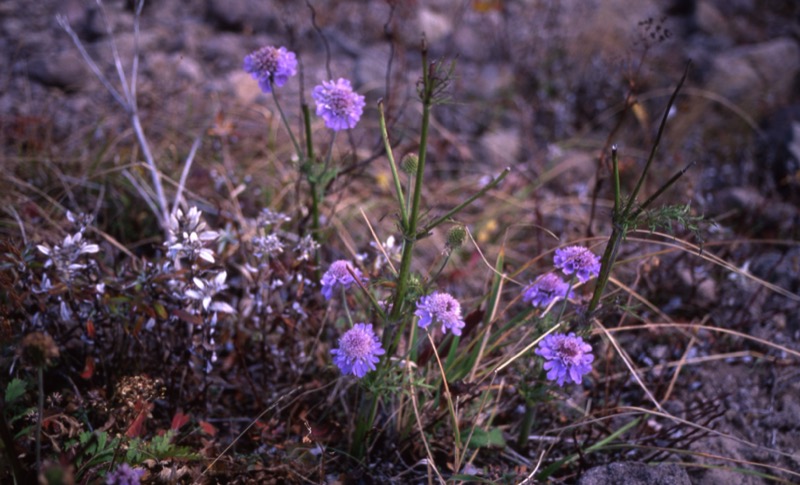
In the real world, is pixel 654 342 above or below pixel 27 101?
below

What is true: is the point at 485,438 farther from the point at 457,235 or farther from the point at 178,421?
the point at 178,421

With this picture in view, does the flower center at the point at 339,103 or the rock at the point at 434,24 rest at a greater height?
the flower center at the point at 339,103

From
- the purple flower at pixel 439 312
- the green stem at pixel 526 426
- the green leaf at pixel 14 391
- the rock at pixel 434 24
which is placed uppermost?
the rock at pixel 434 24

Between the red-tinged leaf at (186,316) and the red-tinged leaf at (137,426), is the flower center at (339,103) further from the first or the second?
the red-tinged leaf at (137,426)

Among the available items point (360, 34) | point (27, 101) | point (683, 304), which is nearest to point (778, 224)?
point (683, 304)

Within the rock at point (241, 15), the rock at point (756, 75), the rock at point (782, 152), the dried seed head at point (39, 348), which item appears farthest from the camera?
the rock at point (241, 15)

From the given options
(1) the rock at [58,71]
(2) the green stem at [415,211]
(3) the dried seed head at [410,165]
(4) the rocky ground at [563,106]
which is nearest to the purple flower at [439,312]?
(2) the green stem at [415,211]

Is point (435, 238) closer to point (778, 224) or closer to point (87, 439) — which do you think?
point (778, 224)
